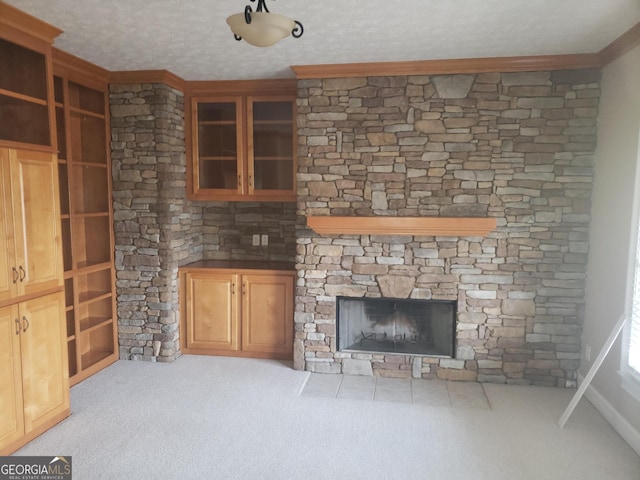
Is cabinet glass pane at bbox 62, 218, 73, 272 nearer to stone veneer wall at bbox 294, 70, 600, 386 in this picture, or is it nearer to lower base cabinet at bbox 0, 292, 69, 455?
lower base cabinet at bbox 0, 292, 69, 455

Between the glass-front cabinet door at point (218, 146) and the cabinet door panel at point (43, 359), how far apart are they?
1.77 metres

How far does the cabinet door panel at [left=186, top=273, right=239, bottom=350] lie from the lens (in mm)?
4328

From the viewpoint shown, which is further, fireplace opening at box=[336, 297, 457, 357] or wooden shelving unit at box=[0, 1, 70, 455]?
fireplace opening at box=[336, 297, 457, 357]

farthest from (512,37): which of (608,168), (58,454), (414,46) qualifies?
(58,454)

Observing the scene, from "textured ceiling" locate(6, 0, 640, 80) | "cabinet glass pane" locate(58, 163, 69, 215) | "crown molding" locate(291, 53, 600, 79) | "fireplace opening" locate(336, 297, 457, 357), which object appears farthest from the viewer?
"fireplace opening" locate(336, 297, 457, 357)

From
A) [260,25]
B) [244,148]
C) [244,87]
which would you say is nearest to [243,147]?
[244,148]

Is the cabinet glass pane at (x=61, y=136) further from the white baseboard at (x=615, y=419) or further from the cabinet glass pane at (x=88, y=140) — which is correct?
the white baseboard at (x=615, y=419)

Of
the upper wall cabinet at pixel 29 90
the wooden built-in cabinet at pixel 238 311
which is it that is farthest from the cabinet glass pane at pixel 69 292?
the upper wall cabinet at pixel 29 90

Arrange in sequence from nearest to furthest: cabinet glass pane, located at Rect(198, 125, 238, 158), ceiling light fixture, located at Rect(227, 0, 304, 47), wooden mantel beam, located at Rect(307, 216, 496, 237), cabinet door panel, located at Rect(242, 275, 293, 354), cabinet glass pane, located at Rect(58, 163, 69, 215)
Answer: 1. ceiling light fixture, located at Rect(227, 0, 304, 47)
2. wooden mantel beam, located at Rect(307, 216, 496, 237)
3. cabinet glass pane, located at Rect(58, 163, 69, 215)
4. cabinet door panel, located at Rect(242, 275, 293, 354)
5. cabinet glass pane, located at Rect(198, 125, 238, 158)

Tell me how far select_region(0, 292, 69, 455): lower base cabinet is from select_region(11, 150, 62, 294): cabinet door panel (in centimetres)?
14

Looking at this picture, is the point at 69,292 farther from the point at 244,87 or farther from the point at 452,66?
the point at 452,66

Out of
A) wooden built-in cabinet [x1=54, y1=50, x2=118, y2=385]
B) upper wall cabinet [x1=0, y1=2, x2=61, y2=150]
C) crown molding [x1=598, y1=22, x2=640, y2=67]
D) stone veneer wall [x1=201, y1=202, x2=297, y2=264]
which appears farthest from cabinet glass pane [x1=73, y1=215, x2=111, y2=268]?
crown molding [x1=598, y1=22, x2=640, y2=67]

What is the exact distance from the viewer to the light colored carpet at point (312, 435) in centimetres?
261

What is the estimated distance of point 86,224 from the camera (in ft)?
13.7
